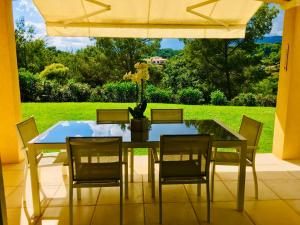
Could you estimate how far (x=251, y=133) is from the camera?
132 inches

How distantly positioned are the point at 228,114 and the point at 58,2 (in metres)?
6.52

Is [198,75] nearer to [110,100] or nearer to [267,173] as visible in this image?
[110,100]

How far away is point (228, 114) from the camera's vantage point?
8812 millimetres

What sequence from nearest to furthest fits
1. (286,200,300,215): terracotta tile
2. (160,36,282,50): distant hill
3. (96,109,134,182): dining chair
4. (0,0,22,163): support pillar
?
(286,200,300,215): terracotta tile < (96,109,134,182): dining chair < (0,0,22,163): support pillar < (160,36,282,50): distant hill

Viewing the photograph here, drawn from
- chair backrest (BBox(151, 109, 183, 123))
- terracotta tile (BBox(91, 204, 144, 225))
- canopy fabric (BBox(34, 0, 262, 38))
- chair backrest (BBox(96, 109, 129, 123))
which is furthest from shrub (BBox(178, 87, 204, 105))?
terracotta tile (BBox(91, 204, 144, 225))

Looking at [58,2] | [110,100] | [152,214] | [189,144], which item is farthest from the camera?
[110,100]

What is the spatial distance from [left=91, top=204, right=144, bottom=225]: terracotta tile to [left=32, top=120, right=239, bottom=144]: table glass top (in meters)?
0.84

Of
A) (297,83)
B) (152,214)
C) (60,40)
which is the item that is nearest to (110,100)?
(60,40)

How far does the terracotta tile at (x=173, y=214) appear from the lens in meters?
2.90

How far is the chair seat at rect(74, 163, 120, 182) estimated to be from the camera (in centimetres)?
271

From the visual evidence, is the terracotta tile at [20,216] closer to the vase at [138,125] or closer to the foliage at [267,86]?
the vase at [138,125]

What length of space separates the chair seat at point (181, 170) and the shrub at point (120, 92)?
24.4 ft

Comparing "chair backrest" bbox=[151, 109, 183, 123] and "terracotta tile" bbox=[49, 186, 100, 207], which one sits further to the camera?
"chair backrest" bbox=[151, 109, 183, 123]

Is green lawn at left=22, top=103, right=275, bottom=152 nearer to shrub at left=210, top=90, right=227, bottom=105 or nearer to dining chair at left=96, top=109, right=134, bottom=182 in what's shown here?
shrub at left=210, top=90, right=227, bottom=105
